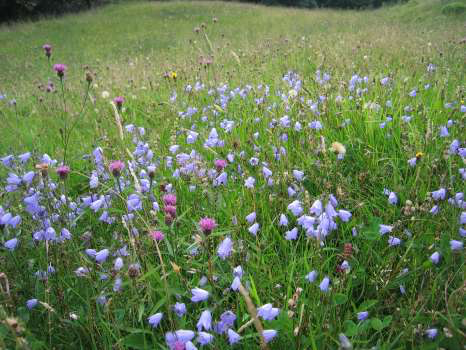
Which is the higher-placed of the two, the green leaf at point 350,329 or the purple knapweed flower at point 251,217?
the purple knapweed flower at point 251,217

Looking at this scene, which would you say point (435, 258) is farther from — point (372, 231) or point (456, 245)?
point (372, 231)

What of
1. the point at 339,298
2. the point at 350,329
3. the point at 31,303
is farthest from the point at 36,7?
the point at 350,329

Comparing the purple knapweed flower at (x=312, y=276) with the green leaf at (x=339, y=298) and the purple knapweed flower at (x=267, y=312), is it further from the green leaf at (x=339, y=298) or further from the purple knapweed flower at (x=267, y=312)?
the purple knapweed flower at (x=267, y=312)

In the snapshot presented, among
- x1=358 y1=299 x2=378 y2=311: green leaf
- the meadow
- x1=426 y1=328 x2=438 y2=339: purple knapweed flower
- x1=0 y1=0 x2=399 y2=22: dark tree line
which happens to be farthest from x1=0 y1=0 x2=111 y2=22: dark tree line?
x1=426 y1=328 x2=438 y2=339: purple knapweed flower

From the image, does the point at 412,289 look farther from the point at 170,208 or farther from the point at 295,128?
the point at 295,128

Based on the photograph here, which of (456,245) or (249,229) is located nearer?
(456,245)

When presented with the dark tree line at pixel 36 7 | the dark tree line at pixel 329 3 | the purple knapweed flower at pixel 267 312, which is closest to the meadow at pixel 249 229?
the purple knapweed flower at pixel 267 312

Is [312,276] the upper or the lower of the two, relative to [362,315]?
upper

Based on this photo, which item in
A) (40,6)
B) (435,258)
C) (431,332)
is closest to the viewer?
(431,332)

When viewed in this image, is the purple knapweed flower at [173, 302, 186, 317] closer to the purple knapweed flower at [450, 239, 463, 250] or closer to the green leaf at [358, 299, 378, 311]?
the green leaf at [358, 299, 378, 311]

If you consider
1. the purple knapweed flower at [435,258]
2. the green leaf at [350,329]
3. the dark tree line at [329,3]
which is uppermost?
the dark tree line at [329,3]

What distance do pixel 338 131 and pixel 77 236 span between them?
6.90ft

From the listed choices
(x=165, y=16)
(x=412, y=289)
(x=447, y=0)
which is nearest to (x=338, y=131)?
(x=412, y=289)

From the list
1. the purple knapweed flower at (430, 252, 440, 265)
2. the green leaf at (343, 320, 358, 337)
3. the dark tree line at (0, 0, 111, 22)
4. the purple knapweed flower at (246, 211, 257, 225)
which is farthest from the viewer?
the dark tree line at (0, 0, 111, 22)
